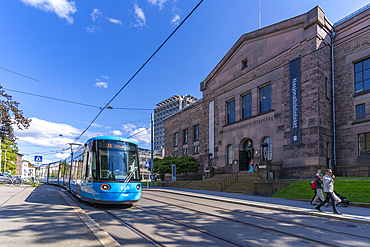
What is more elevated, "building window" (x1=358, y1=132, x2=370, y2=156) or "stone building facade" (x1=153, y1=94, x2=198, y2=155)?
"stone building facade" (x1=153, y1=94, x2=198, y2=155)

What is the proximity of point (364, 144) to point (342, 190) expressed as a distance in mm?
7808

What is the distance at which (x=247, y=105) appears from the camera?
92.9 feet

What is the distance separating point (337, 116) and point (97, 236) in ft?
71.5

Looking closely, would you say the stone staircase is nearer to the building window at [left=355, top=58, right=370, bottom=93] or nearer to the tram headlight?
the building window at [left=355, top=58, right=370, bottom=93]

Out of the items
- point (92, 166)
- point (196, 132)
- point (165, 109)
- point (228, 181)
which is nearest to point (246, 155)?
point (228, 181)

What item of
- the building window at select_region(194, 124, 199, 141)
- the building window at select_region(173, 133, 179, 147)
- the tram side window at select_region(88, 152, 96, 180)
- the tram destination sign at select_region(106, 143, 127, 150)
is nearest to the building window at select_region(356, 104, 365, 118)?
the tram destination sign at select_region(106, 143, 127, 150)

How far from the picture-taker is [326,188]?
1014 cm

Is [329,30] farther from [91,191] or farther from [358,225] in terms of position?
[91,191]

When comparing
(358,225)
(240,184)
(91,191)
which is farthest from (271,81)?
(91,191)

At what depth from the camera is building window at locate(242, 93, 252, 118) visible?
27.9 m

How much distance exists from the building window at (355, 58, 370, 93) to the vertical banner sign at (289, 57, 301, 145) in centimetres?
426

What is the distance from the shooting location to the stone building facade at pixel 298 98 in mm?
20438

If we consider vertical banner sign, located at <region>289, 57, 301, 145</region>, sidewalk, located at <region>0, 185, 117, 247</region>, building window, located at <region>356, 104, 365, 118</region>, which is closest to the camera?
sidewalk, located at <region>0, 185, 117, 247</region>

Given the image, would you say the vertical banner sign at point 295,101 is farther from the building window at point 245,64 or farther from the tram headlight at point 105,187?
the tram headlight at point 105,187
